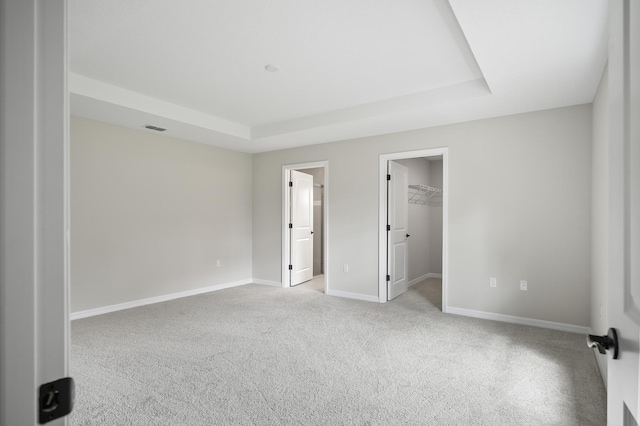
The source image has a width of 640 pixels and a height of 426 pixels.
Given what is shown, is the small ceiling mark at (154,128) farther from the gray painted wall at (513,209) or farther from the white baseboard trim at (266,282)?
the white baseboard trim at (266,282)

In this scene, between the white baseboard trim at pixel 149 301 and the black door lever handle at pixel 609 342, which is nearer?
the black door lever handle at pixel 609 342

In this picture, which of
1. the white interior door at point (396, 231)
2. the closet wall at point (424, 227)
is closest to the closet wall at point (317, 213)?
the closet wall at point (424, 227)

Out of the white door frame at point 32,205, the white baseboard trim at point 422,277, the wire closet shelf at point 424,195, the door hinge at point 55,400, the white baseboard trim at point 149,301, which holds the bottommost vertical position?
the white baseboard trim at point 422,277

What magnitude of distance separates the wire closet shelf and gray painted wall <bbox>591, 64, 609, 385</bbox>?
2970 mm

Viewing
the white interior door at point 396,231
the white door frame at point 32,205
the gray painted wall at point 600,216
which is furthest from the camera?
the white interior door at point 396,231

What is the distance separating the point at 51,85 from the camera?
62cm

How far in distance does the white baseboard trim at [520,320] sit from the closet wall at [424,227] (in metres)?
1.84

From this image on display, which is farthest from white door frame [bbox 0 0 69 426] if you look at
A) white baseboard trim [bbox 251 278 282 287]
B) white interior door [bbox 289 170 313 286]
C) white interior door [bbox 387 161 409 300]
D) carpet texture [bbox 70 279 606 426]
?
white baseboard trim [bbox 251 278 282 287]

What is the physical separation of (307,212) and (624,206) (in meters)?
5.74

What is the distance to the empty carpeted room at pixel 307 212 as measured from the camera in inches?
25.4

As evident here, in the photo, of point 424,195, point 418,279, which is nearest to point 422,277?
point 418,279

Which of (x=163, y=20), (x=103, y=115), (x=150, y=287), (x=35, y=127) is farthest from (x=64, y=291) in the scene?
(x=150, y=287)

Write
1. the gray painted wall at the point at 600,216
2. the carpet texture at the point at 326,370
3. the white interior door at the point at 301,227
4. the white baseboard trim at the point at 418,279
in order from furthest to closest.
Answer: the white baseboard trim at the point at 418,279 < the white interior door at the point at 301,227 < the gray painted wall at the point at 600,216 < the carpet texture at the point at 326,370

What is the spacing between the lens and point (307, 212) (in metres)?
6.48
